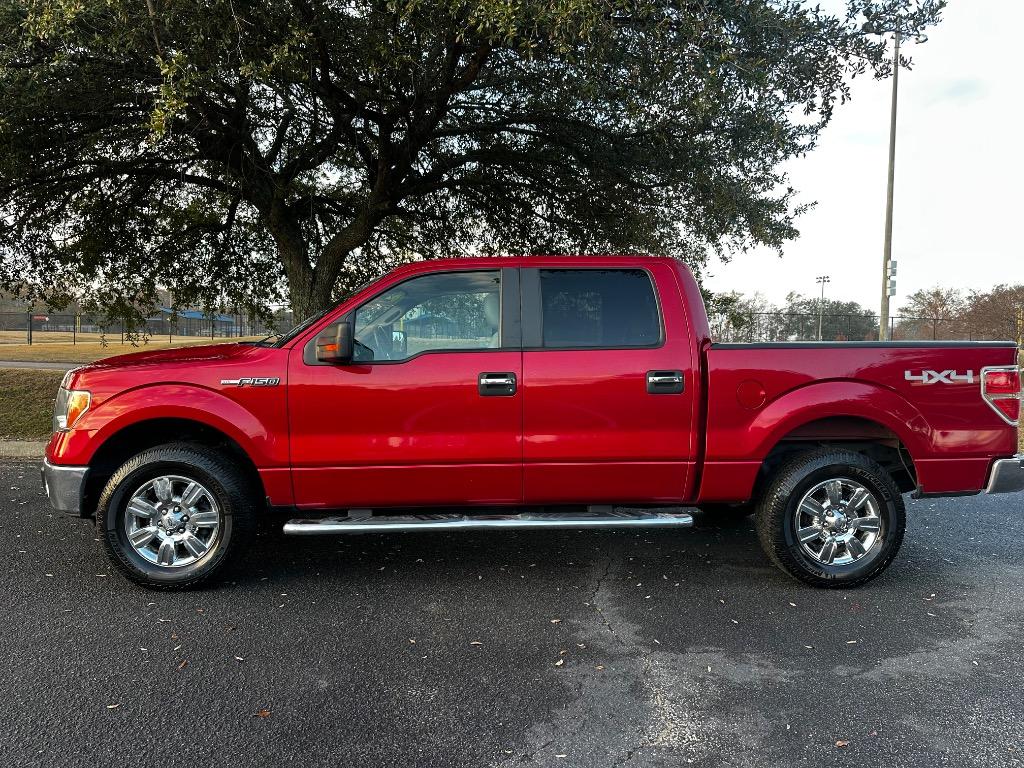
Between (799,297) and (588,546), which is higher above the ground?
(799,297)

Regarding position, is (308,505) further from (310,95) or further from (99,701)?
(310,95)

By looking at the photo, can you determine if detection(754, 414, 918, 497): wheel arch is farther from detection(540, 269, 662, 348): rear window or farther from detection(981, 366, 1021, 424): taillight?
detection(540, 269, 662, 348): rear window

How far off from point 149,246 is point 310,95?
16.5ft

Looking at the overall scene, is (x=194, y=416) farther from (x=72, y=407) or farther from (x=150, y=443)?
(x=72, y=407)

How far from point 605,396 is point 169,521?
2641 mm

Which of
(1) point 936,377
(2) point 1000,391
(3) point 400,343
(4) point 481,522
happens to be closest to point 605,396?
(4) point 481,522

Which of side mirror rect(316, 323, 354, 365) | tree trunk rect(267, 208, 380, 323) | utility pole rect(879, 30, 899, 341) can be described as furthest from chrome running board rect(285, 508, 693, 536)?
utility pole rect(879, 30, 899, 341)

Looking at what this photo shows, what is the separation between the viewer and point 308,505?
13.5 feet

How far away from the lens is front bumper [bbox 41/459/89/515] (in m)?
3.97

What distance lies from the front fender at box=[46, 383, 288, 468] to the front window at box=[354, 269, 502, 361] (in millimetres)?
640

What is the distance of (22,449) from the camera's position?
810cm

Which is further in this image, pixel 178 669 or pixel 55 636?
pixel 55 636

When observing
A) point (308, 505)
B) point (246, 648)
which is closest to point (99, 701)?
point (246, 648)

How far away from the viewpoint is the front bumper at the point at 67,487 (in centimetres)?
397
